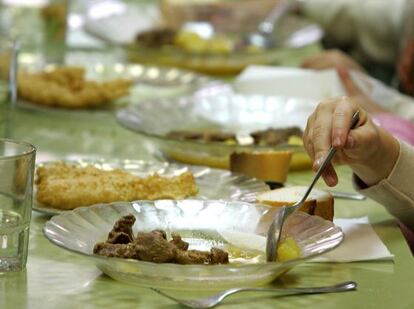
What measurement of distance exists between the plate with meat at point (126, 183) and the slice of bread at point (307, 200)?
0.16 feet

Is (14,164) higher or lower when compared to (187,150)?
higher

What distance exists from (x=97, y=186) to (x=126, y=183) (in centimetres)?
4


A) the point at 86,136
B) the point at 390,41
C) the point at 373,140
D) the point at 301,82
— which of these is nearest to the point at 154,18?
the point at 390,41

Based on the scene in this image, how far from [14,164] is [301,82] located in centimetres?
106

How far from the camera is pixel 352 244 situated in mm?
1161

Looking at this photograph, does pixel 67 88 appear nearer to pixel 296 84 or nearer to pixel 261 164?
pixel 296 84

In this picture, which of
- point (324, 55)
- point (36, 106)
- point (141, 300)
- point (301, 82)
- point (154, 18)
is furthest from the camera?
point (154, 18)

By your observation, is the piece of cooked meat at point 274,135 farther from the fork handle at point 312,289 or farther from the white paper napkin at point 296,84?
the fork handle at point 312,289

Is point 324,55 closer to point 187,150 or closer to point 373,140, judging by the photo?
point 187,150

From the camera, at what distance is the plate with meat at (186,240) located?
0.97m

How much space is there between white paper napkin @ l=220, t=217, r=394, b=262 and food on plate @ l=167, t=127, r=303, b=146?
33 centimetres

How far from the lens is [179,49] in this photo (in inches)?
94.0

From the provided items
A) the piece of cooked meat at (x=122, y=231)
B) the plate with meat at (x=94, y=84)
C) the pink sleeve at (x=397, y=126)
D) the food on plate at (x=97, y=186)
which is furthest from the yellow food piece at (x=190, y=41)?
the piece of cooked meat at (x=122, y=231)

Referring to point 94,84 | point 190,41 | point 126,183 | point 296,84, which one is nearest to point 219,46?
point 190,41
